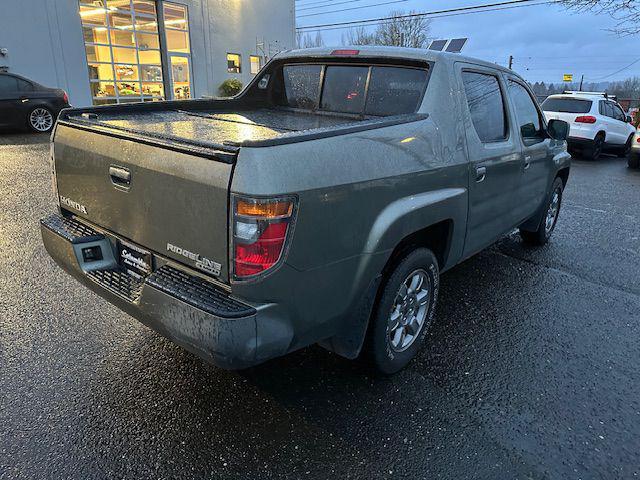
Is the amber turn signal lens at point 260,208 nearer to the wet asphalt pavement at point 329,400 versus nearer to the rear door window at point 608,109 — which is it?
the wet asphalt pavement at point 329,400

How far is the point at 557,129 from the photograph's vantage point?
471cm

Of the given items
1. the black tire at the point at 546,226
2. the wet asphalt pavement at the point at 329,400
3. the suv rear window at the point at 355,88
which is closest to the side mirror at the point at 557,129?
the black tire at the point at 546,226

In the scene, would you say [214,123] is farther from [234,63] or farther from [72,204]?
[234,63]

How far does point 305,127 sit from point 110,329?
2004 mm

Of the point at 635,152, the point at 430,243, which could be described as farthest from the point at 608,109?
the point at 430,243

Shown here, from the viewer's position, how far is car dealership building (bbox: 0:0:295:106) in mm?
16141

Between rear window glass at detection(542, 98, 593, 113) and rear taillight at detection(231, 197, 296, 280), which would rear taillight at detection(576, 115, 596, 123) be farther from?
rear taillight at detection(231, 197, 296, 280)

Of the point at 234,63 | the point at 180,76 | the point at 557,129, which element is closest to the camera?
the point at 557,129

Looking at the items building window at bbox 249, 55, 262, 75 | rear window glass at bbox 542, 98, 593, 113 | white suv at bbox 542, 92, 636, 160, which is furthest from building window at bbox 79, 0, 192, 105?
white suv at bbox 542, 92, 636, 160

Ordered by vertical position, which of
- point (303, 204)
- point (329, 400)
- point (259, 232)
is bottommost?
point (329, 400)

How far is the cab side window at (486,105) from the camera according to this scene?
136 inches

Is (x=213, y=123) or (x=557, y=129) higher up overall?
(x=213, y=123)

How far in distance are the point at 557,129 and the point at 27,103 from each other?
13.1 metres

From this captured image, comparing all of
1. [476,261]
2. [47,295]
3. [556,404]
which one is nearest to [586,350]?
[556,404]
